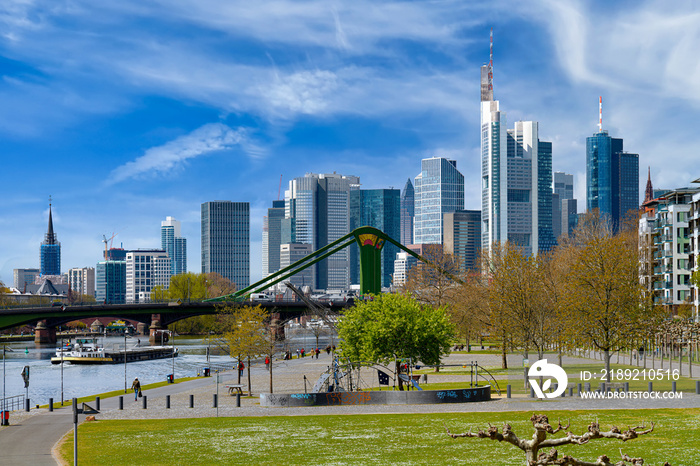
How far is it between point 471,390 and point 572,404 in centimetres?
785

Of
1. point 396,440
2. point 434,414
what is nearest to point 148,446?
point 396,440

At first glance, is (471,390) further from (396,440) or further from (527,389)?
(396,440)

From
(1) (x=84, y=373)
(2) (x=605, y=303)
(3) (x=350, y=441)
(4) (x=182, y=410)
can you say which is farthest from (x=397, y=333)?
(1) (x=84, y=373)

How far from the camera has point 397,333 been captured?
209 feet

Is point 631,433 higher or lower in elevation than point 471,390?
higher

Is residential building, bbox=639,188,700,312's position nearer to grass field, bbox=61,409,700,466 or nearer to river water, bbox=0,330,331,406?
river water, bbox=0,330,331,406

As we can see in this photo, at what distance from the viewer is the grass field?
34906 mm

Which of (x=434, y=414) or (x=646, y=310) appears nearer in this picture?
(x=434, y=414)

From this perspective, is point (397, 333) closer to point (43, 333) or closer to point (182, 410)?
point (182, 410)

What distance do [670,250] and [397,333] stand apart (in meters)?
97.7

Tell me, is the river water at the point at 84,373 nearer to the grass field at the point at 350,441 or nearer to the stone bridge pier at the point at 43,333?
the stone bridge pier at the point at 43,333

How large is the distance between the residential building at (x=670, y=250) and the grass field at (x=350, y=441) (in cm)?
10029

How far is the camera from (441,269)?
401 ft

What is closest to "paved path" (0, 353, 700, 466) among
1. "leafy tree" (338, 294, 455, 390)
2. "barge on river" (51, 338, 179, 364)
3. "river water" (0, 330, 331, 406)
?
"leafy tree" (338, 294, 455, 390)
